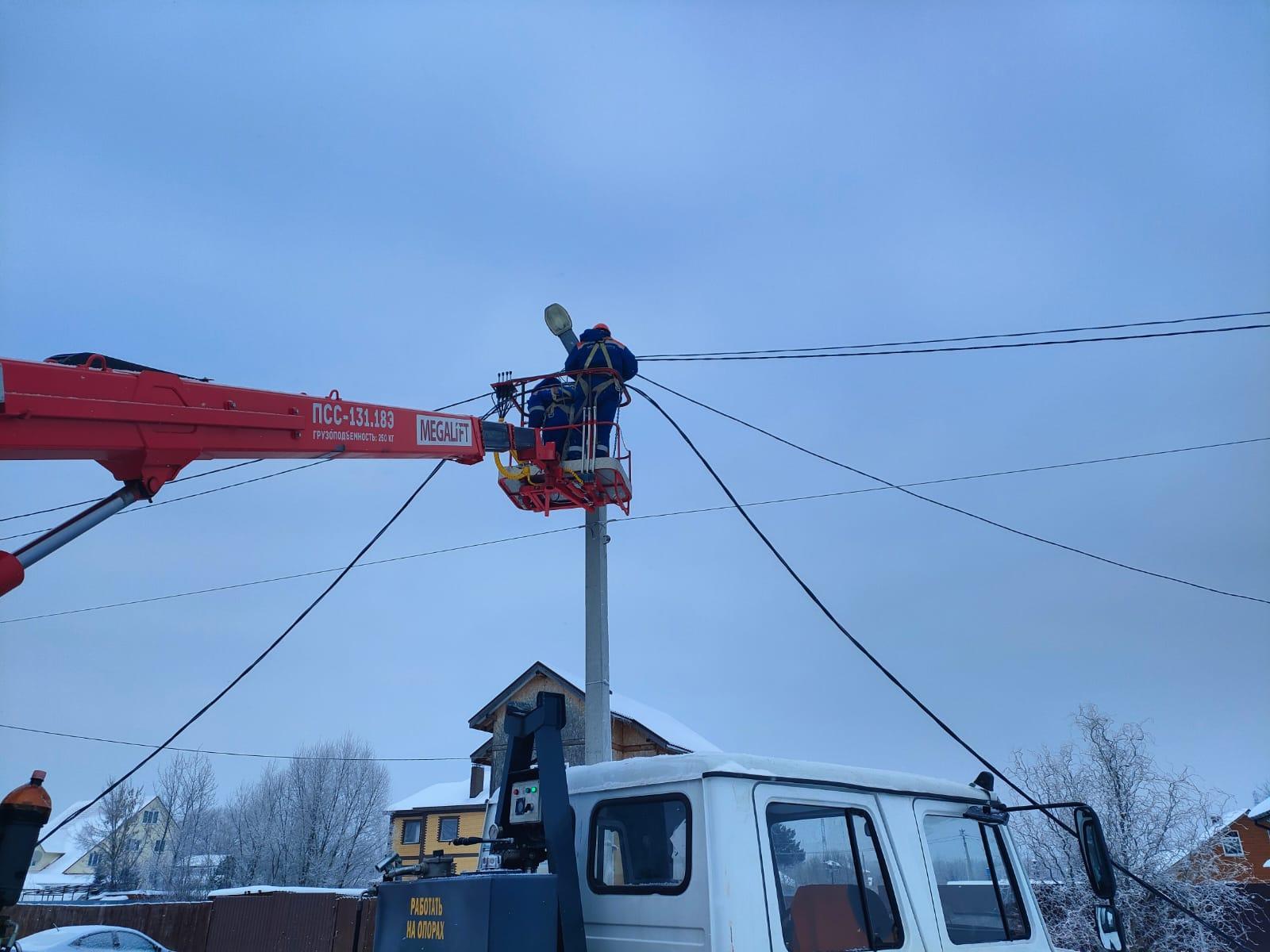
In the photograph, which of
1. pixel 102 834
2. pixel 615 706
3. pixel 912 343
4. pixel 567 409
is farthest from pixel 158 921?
pixel 102 834

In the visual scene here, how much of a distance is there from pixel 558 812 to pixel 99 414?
11.3 feet

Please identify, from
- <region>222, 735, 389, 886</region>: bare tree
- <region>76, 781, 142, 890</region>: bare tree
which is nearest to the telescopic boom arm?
<region>222, 735, 389, 886</region>: bare tree

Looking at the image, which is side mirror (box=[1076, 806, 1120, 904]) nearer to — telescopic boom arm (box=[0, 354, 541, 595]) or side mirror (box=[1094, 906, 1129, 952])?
side mirror (box=[1094, 906, 1129, 952])

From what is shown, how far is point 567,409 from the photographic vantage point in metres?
10.8

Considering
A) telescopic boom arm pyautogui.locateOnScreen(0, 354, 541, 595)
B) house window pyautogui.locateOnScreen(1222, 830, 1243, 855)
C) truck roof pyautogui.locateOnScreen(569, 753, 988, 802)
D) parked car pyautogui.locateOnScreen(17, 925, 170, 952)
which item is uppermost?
telescopic boom arm pyautogui.locateOnScreen(0, 354, 541, 595)

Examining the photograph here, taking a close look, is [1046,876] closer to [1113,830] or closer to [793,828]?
[1113,830]

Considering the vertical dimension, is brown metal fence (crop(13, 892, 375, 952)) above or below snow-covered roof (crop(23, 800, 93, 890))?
below

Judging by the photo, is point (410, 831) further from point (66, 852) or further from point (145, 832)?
point (66, 852)

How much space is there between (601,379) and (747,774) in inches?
291

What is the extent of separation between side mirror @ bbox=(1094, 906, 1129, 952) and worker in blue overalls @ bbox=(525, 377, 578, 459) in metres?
7.34

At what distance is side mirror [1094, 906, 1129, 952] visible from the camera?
14.1 ft

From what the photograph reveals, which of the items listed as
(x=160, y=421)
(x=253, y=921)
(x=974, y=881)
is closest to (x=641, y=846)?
(x=974, y=881)

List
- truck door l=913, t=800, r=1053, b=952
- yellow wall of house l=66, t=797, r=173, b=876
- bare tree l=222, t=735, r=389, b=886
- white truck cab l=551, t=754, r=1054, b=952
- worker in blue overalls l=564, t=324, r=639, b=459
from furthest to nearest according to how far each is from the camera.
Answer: yellow wall of house l=66, t=797, r=173, b=876 < bare tree l=222, t=735, r=389, b=886 < worker in blue overalls l=564, t=324, r=639, b=459 < truck door l=913, t=800, r=1053, b=952 < white truck cab l=551, t=754, r=1054, b=952

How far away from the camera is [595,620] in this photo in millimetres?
10148
